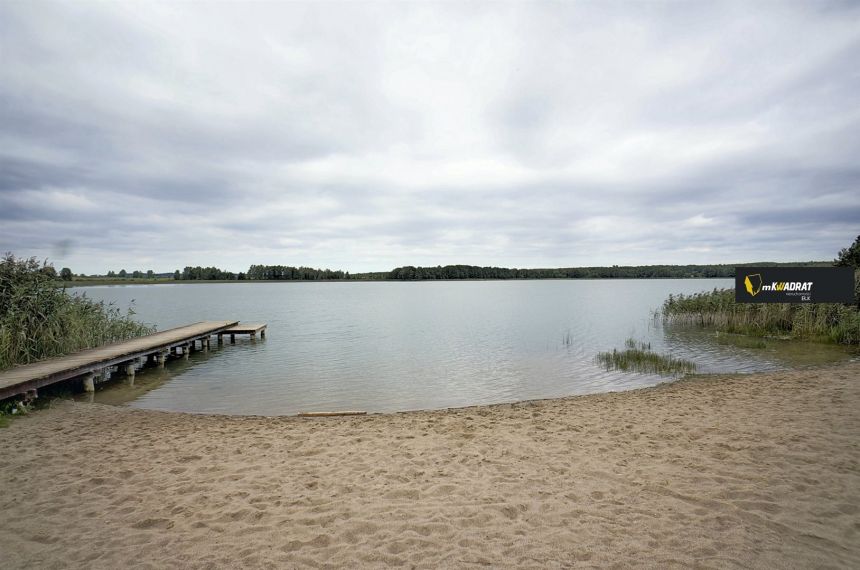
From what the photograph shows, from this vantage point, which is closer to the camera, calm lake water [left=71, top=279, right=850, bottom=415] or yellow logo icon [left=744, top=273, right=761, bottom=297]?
calm lake water [left=71, top=279, right=850, bottom=415]

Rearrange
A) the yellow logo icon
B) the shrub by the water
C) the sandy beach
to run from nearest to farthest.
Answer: the sandy beach → the shrub by the water → the yellow logo icon

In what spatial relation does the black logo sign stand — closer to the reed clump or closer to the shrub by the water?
the reed clump

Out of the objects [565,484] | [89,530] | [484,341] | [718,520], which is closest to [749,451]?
[718,520]

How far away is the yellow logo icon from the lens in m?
22.6

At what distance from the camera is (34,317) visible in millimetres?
13117

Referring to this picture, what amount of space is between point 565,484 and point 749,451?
9.83 ft

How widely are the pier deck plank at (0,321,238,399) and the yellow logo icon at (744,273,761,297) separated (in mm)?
26606

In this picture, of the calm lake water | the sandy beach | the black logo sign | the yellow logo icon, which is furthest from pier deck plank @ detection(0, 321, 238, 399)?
the yellow logo icon

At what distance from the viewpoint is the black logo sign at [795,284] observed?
20.4 meters

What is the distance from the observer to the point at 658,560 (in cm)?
398

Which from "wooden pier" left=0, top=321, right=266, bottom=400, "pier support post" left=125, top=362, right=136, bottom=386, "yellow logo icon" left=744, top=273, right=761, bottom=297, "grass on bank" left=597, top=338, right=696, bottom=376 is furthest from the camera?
"yellow logo icon" left=744, top=273, right=761, bottom=297

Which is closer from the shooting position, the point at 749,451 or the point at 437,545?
the point at 437,545

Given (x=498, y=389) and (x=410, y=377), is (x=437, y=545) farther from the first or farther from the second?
(x=410, y=377)

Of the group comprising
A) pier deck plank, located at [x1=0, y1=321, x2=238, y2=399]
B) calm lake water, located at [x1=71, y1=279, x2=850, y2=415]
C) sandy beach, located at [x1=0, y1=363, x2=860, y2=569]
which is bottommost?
calm lake water, located at [x1=71, y1=279, x2=850, y2=415]
